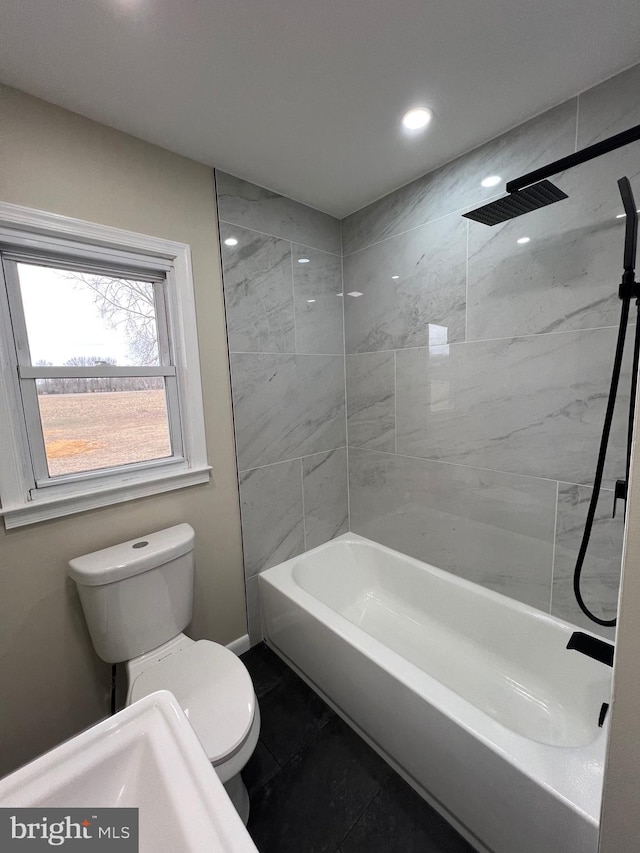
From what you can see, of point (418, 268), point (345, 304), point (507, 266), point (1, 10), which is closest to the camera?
point (1, 10)

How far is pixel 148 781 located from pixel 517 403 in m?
1.69

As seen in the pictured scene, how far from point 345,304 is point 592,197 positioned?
128 centimetres

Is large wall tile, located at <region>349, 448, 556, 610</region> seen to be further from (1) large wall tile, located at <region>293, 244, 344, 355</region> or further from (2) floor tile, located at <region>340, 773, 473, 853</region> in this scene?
(2) floor tile, located at <region>340, 773, 473, 853</region>

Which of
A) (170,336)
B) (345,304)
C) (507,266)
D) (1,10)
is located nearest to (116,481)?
(170,336)

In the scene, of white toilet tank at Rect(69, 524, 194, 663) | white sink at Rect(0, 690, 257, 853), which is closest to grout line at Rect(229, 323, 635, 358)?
white toilet tank at Rect(69, 524, 194, 663)

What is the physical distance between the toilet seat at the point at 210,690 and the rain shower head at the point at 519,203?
1927 millimetres

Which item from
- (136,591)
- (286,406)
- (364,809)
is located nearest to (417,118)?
(286,406)

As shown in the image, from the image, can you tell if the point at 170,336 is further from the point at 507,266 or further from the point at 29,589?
the point at 507,266

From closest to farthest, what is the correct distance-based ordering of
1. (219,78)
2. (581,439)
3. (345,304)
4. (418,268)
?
(219,78) → (581,439) → (418,268) → (345,304)

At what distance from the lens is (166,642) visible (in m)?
1.48

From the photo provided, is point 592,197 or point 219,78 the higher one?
point 219,78

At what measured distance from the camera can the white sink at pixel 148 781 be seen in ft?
1.71

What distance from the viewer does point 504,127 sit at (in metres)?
1.46

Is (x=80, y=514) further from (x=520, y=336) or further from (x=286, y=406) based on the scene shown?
(x=520, y=336)
